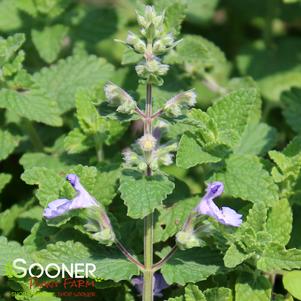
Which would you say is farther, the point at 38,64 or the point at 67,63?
the point at 38,64

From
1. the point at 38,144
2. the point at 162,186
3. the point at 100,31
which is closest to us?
the point at 162,186

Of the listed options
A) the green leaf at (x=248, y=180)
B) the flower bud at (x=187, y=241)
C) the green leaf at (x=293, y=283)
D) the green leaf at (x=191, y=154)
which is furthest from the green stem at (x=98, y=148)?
the green leaf at (x=293, y=283)

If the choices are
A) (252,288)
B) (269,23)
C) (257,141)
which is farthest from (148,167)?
(269,23)

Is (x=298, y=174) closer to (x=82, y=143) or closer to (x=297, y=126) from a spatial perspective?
(x=297, y=126)

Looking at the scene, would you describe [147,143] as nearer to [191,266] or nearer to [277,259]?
[191,266]

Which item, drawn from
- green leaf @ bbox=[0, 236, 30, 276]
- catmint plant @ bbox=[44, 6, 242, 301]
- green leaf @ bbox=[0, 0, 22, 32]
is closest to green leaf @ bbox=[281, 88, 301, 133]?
catmint plant @ bbox=[44, 6, 242, 301]

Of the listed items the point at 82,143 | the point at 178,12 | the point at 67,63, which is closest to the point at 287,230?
the point at 82,143

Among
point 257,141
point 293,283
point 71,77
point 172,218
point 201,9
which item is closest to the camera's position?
point 293,283
